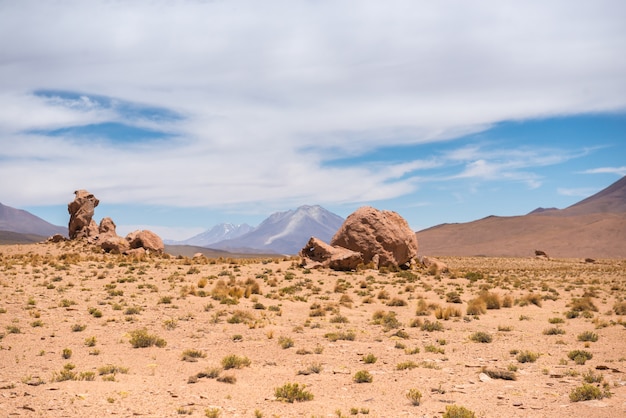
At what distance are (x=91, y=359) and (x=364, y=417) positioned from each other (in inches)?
295

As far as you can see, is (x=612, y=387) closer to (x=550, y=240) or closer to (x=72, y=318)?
(x=72, y=318)

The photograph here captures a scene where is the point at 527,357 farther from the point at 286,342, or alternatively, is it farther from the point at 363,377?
the point at 286,342

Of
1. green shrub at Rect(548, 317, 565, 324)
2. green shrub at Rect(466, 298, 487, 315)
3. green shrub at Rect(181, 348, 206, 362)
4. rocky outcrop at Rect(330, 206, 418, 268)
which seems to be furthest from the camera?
rocky outcrop at Rect(330, 206, 418, 268)

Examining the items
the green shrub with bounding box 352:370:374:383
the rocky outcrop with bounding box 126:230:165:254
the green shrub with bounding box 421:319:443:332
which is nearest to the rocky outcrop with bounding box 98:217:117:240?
the rocky outcrop with bounding box 126:230:165:254

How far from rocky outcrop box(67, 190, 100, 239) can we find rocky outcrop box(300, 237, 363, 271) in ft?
88.0

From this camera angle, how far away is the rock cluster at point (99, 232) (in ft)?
152

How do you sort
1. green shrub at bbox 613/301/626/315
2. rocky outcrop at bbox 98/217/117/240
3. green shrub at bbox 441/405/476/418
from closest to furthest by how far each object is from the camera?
green shrub at bbox 441/405/476/418 → green shrub at bbox 613/301/626/315 → rocky outcrop at bbox 98/217/117/240

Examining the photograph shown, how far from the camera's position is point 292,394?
9906 mm

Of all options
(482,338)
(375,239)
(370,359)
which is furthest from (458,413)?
(375,239)

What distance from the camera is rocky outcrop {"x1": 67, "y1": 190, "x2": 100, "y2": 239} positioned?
52.1 meters

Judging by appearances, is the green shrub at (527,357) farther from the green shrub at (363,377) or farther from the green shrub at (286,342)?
the green shrub at (286,342)

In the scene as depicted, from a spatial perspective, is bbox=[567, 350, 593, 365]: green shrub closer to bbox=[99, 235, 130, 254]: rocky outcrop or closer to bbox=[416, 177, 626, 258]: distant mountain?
bbox=[99, 235, 130, 254]: rocky outcrop

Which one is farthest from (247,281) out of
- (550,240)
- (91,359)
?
(550,240)

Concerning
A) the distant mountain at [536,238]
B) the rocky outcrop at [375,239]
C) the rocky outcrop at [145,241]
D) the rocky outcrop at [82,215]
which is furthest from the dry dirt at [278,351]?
the distant mountain at [536,238]
